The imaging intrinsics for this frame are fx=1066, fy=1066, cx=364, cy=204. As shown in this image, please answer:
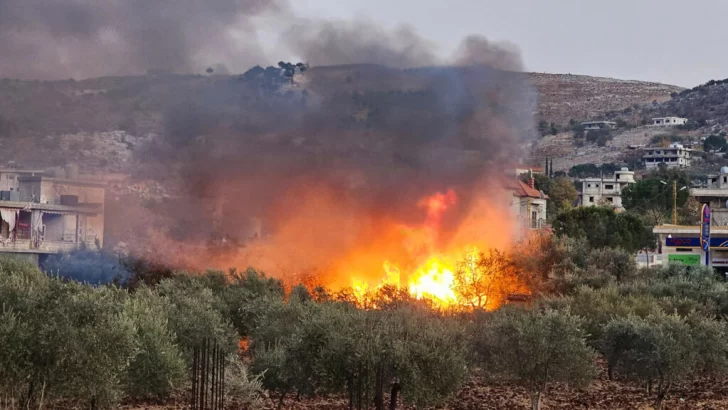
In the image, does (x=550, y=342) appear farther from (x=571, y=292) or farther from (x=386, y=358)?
(x=571, y=292)

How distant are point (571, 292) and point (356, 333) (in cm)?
3152

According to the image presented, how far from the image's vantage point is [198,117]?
234 feet

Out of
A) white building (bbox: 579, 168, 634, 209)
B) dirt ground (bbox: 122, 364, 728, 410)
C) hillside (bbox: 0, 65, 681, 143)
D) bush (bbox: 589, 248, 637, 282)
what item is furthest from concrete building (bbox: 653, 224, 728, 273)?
white building (bbox: 579, 168, 634, 209)

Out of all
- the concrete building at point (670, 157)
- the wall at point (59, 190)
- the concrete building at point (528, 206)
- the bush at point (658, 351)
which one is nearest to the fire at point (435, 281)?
the concrete building at point (528, 206)

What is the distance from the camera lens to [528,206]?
100312mm

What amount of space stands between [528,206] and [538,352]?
62.6 metres

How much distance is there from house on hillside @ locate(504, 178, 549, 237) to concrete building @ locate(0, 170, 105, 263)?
109ft

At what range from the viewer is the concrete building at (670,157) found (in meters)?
192

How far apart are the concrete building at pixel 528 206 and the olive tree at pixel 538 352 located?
4242cm

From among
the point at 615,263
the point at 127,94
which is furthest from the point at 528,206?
the point at 127,94

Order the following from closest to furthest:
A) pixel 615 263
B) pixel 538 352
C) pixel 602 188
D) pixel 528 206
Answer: pixel 538 352
pixel 615 263
pixel 528 206
pixel 602 188

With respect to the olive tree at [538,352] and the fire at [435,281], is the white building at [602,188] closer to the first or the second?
the fire at [435,281]

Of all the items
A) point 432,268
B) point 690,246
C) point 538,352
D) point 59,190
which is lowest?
point 538,352

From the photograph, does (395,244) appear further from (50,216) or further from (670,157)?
(670,157)
